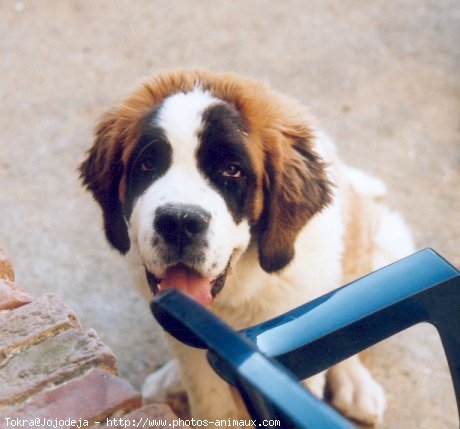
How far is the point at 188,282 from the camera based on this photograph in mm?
2057

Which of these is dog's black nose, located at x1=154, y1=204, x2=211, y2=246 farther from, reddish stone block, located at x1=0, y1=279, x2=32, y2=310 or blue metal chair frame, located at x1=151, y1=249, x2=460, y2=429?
blue metal chair frame, located at x1=151, y1=249, x2=460, y2=429

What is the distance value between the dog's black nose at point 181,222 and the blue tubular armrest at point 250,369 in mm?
651

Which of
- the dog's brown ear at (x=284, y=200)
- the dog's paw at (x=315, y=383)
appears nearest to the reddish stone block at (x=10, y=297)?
the dog's brown ear at (x=284, y=200)

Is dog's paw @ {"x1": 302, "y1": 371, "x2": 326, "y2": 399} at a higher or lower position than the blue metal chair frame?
lower

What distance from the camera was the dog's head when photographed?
6.44ft

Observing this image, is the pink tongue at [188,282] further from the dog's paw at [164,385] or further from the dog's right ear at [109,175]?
the dog's paw at [164,385]

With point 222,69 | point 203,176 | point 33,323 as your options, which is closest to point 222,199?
point 203,176

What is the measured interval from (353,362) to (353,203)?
2.13 ft

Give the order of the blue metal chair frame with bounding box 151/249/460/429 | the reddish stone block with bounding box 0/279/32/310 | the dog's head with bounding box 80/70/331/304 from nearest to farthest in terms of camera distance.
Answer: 1. the blue metal chair frame with bounding box 151/249/460/429
2. the reddish stone block with bounding box 0/279/32/310
3. the dog's head with bounding box 80/70/331/304

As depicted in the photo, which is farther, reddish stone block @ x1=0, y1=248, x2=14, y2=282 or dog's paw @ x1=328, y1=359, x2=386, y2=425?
dog's paw @ x1=328, y1=359, x2=386, y2=425

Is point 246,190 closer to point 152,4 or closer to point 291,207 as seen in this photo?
point 291,207

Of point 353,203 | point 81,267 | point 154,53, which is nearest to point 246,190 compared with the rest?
point 353,203

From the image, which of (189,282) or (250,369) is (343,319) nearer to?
(250,369)

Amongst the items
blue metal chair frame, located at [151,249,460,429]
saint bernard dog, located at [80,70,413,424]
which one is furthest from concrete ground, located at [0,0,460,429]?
blue metal chair frame, located at [151,249,460,429]
